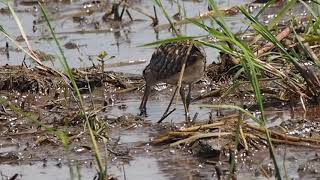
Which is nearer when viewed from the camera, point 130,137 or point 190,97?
point 130,137

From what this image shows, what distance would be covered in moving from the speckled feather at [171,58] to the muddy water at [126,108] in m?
0.34

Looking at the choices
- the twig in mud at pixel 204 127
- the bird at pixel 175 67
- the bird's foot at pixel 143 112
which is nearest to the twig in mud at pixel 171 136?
the twig in mud at pixel 204 127

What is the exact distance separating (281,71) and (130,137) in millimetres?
1322

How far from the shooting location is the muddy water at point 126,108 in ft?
22.7

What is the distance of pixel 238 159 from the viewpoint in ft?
23.1

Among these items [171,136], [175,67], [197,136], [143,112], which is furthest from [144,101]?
[197,136]

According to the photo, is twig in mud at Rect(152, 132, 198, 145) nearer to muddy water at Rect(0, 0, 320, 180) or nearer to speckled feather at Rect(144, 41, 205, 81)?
muddy water at Rect(0, 0, 320, 180)

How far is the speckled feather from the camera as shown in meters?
8.52

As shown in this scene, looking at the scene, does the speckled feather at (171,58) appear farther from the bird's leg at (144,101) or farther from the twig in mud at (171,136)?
the twig in mud at (171,136)

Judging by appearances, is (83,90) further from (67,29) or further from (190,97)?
(67,29)

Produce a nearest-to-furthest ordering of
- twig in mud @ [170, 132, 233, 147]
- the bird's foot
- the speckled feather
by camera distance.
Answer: twig in mud @ [170, 132, 233, 147] → the speckled feather → the bird's foot

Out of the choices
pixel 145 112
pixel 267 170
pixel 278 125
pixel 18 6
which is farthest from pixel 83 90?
pixel 18 6

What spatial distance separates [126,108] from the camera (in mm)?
9055

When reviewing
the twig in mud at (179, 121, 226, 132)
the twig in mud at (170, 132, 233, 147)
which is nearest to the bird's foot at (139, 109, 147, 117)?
the twig in mud at (179, 121, 226, 132)
